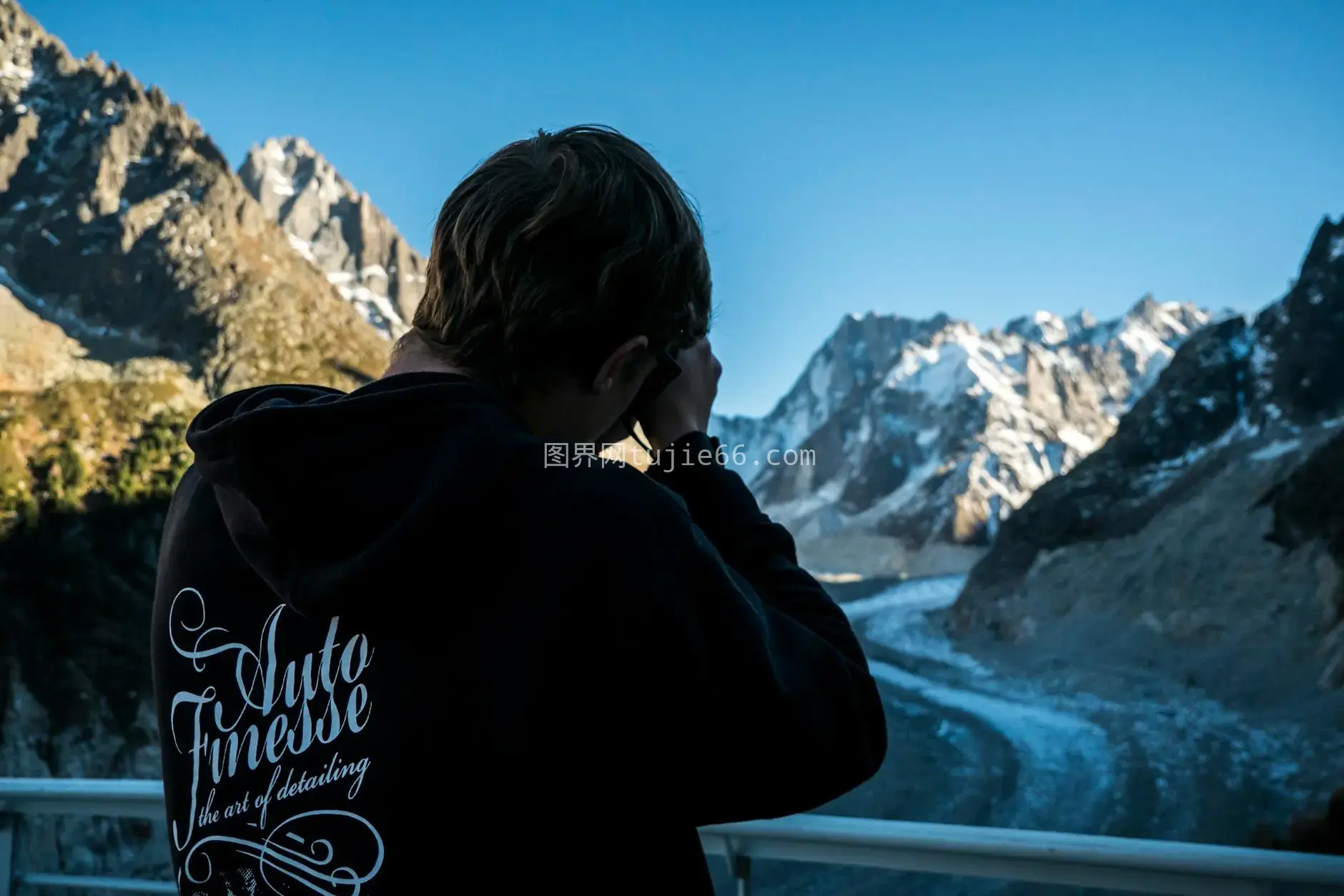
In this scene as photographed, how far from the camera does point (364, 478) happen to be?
50 centimetres

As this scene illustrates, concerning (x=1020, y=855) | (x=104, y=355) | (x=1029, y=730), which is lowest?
(x=1029, y=730)

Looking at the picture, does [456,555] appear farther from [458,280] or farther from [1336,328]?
[1336,328]

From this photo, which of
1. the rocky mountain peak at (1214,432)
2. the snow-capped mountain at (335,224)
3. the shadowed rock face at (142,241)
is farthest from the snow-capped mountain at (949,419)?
the shadowed rock face at (142,241)

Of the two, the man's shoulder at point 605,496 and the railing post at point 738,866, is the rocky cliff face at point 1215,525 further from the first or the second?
the man's shoulder at point 605,496

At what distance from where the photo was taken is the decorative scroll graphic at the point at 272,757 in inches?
20.2

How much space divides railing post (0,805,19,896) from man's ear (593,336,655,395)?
1431 millimetres

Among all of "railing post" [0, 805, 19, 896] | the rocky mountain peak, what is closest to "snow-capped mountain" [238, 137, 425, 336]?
the rocky mountain peak

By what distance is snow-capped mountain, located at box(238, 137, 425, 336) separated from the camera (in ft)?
152

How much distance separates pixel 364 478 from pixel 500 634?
0.36ft

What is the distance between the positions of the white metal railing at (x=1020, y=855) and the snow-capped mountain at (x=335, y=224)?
140 feet

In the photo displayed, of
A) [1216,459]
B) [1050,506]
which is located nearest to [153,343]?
[1050,506]

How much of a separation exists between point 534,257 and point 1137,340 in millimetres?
97449

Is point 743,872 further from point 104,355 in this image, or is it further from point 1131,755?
point 104,355

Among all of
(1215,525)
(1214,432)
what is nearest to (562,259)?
(1215,525)
